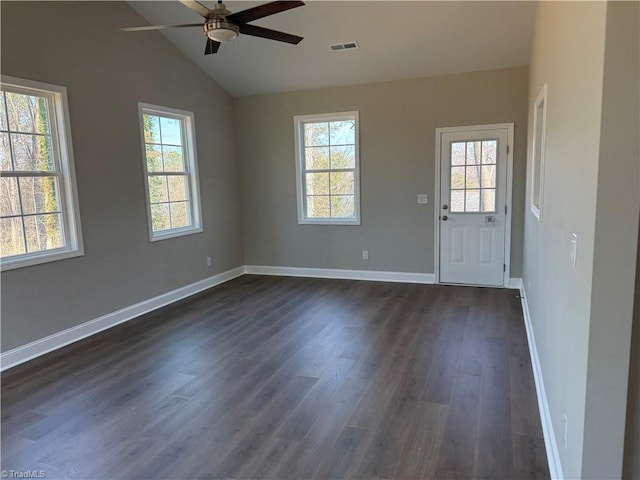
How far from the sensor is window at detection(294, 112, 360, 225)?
5848 millimetres

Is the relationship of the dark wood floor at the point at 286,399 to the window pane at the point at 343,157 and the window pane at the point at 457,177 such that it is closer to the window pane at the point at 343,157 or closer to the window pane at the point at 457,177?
the window pane at the point at 457,177

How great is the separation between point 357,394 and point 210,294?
123 inches

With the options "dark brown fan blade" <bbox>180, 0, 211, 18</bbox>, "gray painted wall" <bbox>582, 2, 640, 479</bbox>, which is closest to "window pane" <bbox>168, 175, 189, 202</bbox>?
"dark brown fan blade" <bbox>180, 0, 211, 18</bbox>

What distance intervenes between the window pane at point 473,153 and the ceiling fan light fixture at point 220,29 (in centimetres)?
348

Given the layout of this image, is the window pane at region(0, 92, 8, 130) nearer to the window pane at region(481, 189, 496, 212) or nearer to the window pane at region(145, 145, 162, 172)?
the window pane at region(145, 145, 162, 172)

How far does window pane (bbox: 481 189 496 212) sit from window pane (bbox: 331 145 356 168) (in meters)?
1.77

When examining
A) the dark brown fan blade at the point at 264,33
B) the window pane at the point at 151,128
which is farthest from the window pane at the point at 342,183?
the dark brown fan blade at the point at 264,33

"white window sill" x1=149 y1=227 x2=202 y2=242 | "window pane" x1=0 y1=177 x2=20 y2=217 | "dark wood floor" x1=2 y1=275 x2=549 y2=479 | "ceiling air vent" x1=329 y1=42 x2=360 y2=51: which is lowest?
"dark wood floor" x1=2 y1=275 x2=549 y2=479

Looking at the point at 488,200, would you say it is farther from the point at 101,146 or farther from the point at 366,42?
the point at 101,146

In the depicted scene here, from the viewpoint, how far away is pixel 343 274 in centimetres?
612

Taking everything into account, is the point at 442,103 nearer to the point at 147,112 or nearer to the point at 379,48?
the point at 379,48

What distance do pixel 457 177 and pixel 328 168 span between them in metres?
1.80

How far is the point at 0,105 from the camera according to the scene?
3.31 m

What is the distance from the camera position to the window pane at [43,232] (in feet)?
11.7
